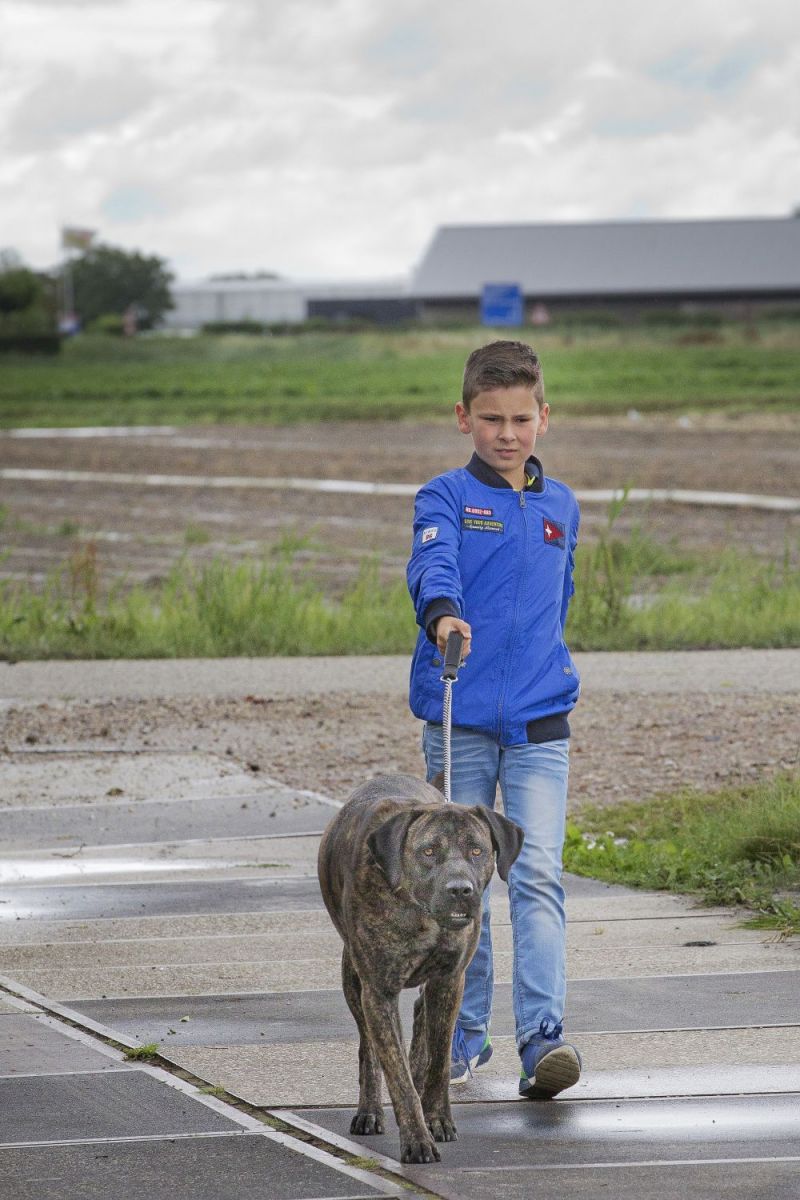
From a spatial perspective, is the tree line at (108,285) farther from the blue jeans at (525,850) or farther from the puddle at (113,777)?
the blue jeans at (525,850)

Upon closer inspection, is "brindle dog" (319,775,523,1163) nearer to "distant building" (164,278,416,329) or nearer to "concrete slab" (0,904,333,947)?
"concrete slab" (0,904,333,947)

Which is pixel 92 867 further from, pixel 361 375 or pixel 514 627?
pixel 361 375

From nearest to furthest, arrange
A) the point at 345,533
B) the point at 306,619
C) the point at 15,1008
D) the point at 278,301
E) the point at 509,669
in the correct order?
the point at 509,669 < the point at 15,1008 < the point at 306,619 < the point at 345,533 < the point at 278,301

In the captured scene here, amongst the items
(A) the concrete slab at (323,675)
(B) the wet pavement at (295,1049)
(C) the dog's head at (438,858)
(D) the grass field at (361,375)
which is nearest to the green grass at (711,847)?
(B) the wet pavement at (295,1049)

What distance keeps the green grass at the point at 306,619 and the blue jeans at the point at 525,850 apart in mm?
8519

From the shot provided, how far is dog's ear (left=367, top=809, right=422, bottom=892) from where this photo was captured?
→ 4.30 meters

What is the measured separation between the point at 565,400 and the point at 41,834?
39915 millimetres

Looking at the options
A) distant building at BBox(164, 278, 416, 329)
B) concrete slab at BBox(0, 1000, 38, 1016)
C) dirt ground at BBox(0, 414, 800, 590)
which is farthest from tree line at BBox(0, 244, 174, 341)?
concrete slab at BBox(0, 1000, 38, 1016)

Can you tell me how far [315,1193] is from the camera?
167 inches

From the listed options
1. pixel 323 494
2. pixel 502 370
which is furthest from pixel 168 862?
pixel 323 494

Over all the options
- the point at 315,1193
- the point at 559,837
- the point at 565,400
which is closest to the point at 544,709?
the point at 559,837

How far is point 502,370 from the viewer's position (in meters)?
5.14

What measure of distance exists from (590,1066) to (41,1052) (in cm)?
146

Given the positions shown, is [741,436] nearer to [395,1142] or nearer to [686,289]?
[395,1142]
